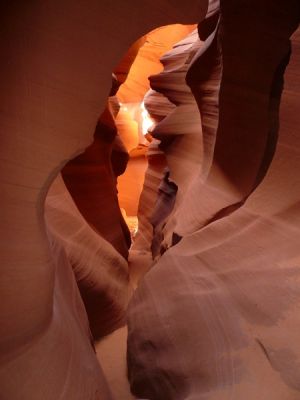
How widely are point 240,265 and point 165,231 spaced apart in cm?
196

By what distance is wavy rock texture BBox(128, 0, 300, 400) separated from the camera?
1.54 metres

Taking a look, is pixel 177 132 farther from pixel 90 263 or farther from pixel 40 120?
pixel 40 120

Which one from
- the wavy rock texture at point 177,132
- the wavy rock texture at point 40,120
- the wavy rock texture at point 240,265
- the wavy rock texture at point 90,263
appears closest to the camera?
the wavy rock texture at point 40,120

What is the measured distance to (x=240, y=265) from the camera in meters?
1.98

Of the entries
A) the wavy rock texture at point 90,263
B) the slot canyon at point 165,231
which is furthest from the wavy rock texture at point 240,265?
the wavy rock texture at point 90,263

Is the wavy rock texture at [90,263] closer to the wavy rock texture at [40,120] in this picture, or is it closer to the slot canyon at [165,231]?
the slot canyon at [165,231]

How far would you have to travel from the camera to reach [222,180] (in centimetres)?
295

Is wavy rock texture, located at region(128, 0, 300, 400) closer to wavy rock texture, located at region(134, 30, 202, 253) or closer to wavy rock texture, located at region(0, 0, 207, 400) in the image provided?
wavy rock texture, located at region(0, 0, 207, 400)

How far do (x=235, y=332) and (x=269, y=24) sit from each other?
209 cm

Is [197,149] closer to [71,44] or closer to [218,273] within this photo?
[218,273]

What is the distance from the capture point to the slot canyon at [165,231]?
3.90ft

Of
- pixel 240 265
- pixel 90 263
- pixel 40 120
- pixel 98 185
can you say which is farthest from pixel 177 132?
pixel 40 120

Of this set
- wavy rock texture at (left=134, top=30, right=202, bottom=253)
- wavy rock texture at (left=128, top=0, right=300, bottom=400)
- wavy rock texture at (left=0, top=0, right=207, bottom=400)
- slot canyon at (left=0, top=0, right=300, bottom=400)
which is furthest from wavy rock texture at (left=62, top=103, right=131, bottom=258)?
wavy rock texture at (left=0, top=0, right=207, bottom=400)

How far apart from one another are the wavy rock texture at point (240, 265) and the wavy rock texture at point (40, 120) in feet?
2.17
